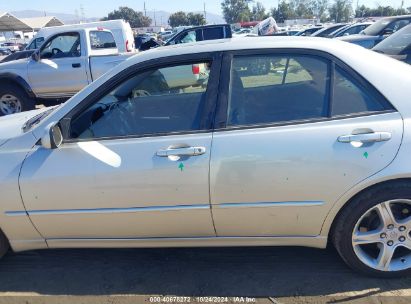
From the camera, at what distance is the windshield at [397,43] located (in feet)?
19.8

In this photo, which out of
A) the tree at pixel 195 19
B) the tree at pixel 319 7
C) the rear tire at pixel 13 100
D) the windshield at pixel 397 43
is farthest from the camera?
the tree at pixel 319 7

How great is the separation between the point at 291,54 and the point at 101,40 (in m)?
6.98

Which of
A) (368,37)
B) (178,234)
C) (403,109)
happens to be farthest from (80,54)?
(368,37)

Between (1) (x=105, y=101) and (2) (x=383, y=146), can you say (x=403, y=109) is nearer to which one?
(2) (x=383, y=146)

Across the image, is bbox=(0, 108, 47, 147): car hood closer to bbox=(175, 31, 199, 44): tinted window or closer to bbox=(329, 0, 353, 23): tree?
bbox=(175, 31, 199, 44): tinted window

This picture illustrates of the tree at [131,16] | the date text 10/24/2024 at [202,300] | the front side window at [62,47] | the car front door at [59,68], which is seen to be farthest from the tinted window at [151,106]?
the tree at [131,16]

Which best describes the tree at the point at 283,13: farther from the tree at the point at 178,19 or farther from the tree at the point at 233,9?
the tree at the point at 178,19

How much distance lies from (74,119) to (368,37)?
415 inches

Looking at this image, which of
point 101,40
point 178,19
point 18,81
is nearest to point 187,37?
point 101,40

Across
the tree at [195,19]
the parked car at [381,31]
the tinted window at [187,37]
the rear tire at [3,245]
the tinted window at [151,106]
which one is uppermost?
the tree at [195,19]

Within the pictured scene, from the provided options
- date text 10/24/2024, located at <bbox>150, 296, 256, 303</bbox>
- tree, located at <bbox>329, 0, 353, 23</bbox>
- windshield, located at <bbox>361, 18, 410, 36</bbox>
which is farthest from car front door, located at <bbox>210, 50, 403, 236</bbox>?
tree, located at <bbox>329, 0, 353, 23</bbox>

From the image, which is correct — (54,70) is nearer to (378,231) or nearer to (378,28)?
(378,231)

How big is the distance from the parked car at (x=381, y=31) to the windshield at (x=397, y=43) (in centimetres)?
398

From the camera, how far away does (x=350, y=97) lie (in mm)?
2377
